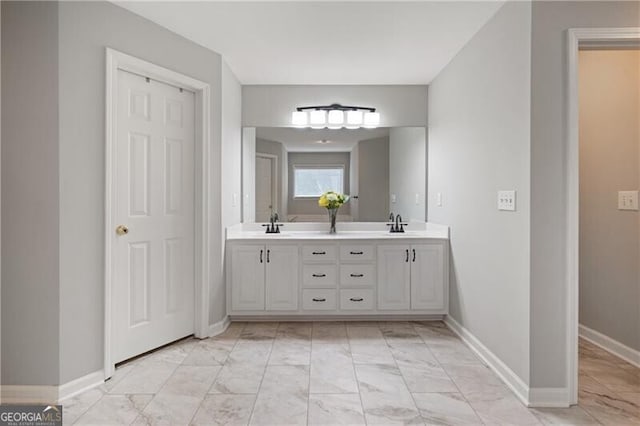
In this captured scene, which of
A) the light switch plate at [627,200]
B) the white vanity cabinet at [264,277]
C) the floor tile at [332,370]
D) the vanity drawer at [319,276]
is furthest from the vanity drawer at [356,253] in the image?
the light switch plate at [627,200]

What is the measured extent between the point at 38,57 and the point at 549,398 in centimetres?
333

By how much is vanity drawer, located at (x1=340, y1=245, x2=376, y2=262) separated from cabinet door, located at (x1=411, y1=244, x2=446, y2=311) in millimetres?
378

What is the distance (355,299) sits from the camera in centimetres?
368

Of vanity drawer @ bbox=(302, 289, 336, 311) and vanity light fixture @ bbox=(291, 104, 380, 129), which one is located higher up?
vanity light fixture @ bbox=(291, 104, 380, 129)

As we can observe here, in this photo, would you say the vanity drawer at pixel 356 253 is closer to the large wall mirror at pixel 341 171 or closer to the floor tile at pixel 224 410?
the large wall mirror at pixel 341 171

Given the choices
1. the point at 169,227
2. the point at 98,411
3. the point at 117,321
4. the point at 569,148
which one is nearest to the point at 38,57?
the point at 169,227

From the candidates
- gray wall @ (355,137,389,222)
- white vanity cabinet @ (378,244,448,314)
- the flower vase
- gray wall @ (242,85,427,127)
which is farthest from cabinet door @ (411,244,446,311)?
gray wall @ (242,85,427,127)

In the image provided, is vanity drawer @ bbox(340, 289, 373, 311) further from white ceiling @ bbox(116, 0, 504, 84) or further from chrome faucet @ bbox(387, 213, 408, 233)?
white ceiling @ bbox(116, 0, 504, 84)

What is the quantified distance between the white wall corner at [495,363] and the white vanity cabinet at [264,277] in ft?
4.61

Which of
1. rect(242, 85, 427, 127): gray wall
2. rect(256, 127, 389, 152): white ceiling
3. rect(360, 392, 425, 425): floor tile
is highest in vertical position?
rect(242, 85, 427, 127): gray wall

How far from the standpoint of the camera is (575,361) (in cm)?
220

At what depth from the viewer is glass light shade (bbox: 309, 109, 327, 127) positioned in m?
4.15

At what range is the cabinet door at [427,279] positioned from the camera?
3680mm

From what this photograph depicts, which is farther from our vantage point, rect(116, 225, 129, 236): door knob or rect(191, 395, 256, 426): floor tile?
rect(116, 225, 129, 236): door knob
